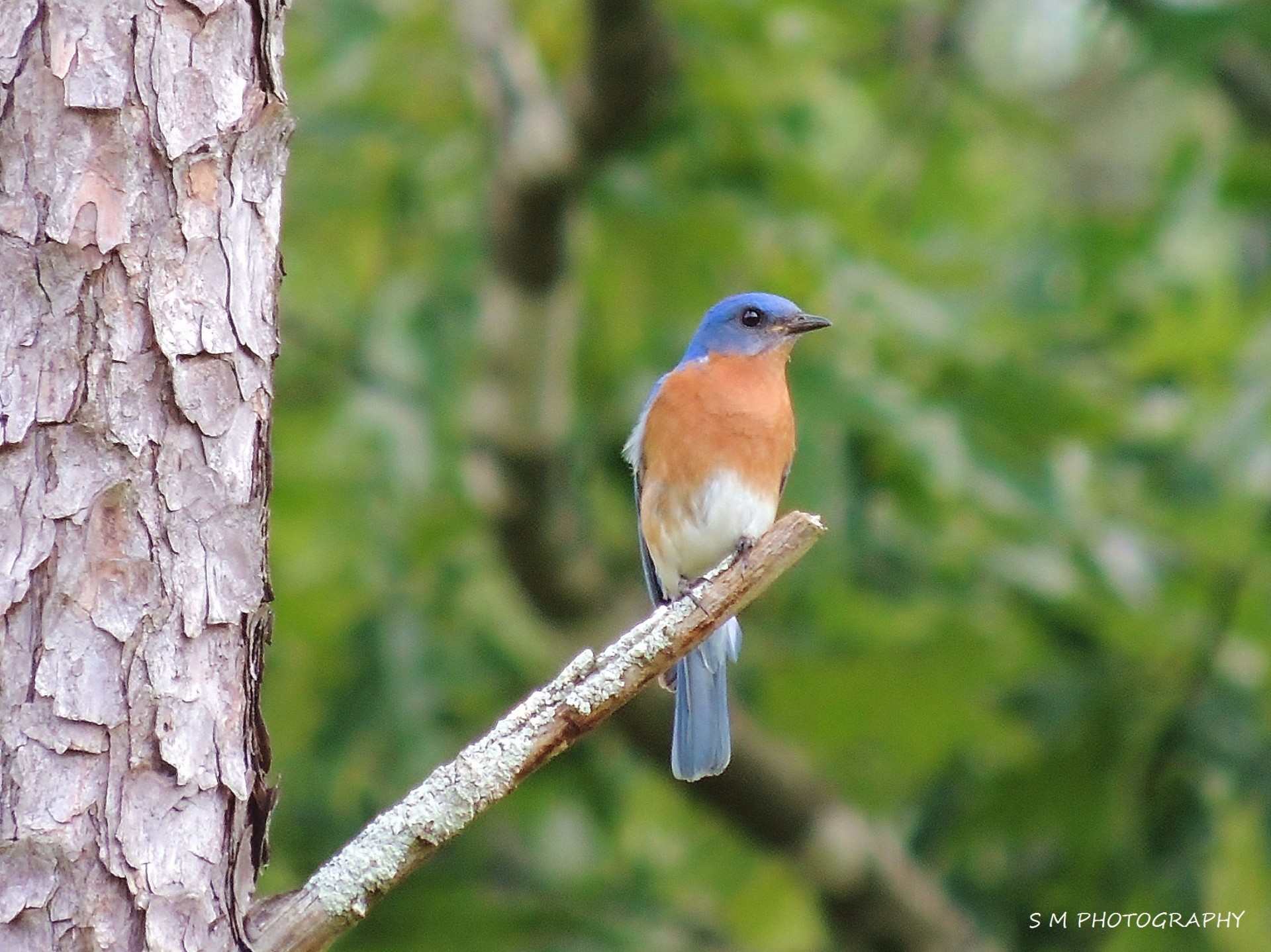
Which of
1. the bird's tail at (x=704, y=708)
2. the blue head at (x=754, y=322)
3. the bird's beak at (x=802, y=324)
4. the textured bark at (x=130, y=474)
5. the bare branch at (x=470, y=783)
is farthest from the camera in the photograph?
the blue head at (x=754, y=322)

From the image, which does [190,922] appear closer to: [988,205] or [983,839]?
[983,839]

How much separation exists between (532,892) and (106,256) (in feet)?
12.4

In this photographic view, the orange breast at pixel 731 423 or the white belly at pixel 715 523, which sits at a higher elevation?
the orange breast at pixel 731 423


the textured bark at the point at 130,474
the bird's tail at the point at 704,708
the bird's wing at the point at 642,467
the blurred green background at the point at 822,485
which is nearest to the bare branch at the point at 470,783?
the textured bark at the point at 130,474

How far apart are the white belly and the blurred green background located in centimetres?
24

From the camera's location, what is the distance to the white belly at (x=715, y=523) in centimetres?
545

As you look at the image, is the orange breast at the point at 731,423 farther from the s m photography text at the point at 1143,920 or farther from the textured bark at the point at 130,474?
the textured bark at the point at 130,474

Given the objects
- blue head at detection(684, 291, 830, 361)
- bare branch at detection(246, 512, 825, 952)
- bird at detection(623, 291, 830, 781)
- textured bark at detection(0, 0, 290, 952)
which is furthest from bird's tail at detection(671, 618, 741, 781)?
textured bark at detection(0, 0, 290, 952)

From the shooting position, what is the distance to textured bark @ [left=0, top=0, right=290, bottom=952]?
269 cm

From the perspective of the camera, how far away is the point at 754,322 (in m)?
5.41

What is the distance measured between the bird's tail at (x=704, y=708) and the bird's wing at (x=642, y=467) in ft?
0.77

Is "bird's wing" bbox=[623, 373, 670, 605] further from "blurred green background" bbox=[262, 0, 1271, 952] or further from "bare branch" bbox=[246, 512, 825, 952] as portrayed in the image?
"bare branch" bbox=[246, 512, 825, 952]

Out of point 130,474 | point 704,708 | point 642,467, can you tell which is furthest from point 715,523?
point 130,474

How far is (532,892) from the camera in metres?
6.08
